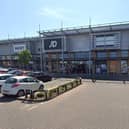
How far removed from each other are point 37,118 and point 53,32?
3840 cm

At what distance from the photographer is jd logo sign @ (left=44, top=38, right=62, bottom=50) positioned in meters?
44.4

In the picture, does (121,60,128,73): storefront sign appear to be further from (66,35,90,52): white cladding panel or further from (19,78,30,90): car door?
(19,78,30,90): car door

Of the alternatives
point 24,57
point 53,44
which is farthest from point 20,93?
point 24,57

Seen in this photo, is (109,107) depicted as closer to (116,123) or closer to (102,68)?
(116,123)

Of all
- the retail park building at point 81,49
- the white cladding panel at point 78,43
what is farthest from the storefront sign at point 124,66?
the white cladding panel at point 78,43

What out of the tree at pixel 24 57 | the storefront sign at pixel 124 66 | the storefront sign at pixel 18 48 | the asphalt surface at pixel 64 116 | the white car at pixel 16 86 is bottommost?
the asphalt surface at pixel 64 116

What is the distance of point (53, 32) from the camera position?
46.3 meters

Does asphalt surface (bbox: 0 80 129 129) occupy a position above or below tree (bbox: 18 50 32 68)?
below

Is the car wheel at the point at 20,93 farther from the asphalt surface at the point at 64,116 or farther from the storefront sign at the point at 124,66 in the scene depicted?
the storefront sign at the point at 124,66

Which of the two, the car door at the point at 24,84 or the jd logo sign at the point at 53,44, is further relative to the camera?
the jd logo sign at the point at 53,44

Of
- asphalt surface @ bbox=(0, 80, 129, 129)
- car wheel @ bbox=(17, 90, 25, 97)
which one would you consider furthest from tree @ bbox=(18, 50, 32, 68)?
asphalt surface @ bbox=(0, 80, 129, 129)

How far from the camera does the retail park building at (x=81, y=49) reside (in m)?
39.0

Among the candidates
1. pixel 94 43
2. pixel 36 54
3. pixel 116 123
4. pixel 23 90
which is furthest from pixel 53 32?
Result: pixel 116 123

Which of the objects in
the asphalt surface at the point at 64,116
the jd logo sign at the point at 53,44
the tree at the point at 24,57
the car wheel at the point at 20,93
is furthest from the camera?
the tree at the point at 24,57
